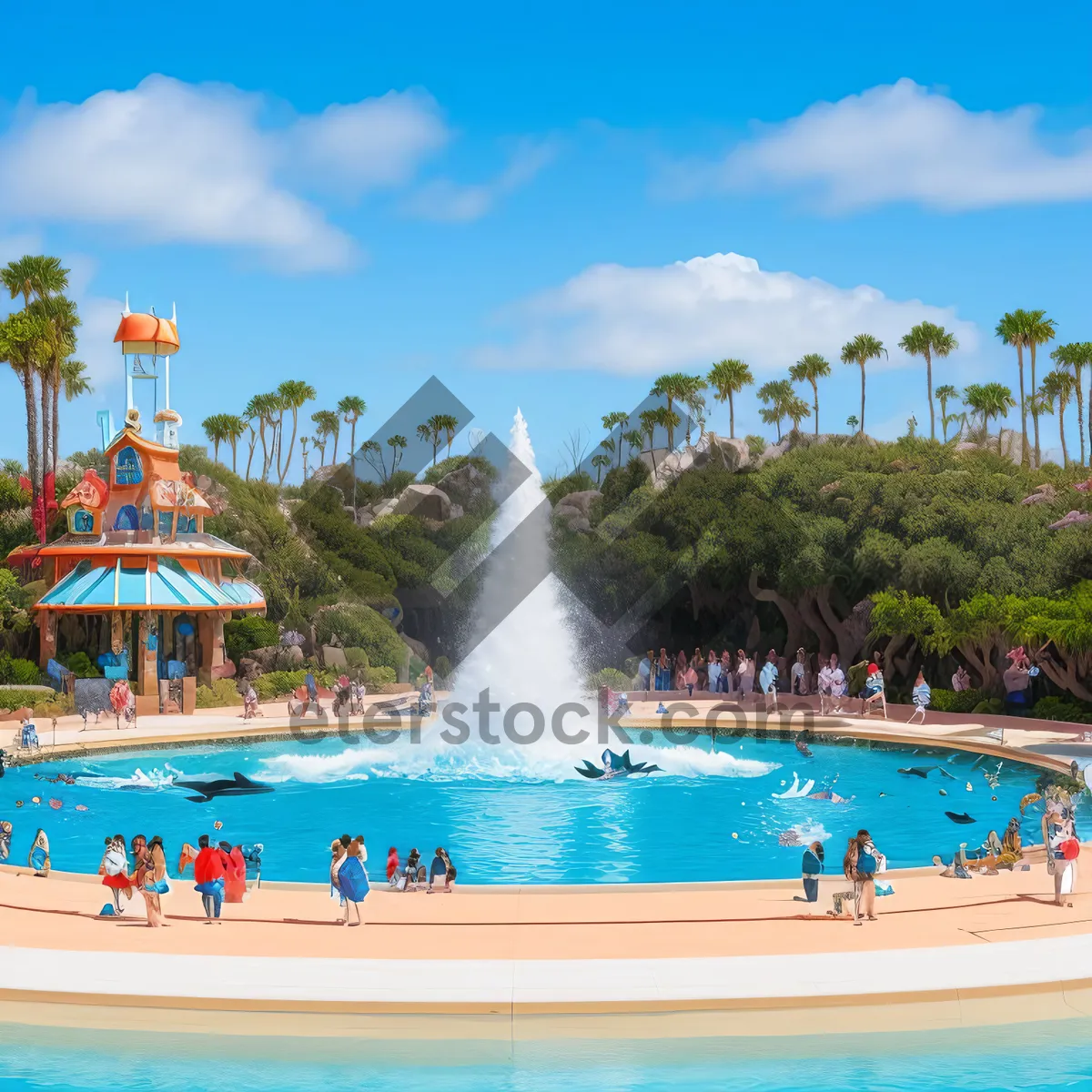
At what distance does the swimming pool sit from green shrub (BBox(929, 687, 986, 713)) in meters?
5.94

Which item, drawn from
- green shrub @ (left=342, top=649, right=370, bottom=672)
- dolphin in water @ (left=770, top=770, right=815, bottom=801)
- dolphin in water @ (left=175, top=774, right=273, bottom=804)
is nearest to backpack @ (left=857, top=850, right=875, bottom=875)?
dolphin in water @ (left=770, top=770, right=815, bottom=801)

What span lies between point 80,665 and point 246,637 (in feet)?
21.1

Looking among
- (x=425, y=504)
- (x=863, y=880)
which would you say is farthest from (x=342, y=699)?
(x=425, y=504)

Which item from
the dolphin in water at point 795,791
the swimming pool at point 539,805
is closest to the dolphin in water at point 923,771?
the swimming pool at point 539,805

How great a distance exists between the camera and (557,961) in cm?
1385

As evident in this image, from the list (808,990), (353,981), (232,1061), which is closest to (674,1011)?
(808,990)

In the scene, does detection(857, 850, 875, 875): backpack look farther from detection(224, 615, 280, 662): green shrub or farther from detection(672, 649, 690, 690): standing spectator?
detection(224, 615, 280, 662): green shrub

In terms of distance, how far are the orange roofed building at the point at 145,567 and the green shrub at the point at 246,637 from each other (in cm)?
167

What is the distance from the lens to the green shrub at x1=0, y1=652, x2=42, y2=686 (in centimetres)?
4131

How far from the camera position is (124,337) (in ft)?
148

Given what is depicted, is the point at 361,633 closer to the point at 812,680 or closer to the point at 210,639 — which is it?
the point at 210,639

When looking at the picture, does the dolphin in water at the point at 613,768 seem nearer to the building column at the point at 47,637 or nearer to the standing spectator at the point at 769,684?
the standing spectator at the point at 769,684

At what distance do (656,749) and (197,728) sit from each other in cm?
1317

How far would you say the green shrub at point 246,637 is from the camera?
4709 centimetres
